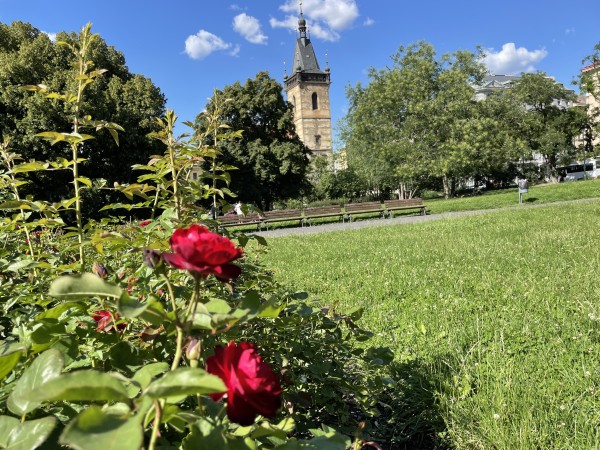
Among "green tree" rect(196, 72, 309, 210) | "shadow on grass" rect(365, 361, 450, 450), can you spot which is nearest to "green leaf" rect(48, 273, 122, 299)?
"shadow on grass" rect(365, 361, 450, 450)

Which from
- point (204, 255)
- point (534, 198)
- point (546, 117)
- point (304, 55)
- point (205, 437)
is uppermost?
point (304, 55)

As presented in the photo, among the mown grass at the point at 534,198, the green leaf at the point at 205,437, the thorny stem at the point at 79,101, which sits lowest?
the mown grass at the point at 534,198

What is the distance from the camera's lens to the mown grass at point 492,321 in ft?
6.21

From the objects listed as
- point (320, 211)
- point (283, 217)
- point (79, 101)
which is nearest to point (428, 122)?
point (320, 211)

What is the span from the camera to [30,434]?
1.85ft

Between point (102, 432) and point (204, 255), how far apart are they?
0.77 ft

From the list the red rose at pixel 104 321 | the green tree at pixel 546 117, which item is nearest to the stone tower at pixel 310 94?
the green tree at pixel 546 117

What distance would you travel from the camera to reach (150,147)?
18922 millimetres

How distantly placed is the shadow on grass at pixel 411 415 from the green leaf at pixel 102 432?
1.60 meters

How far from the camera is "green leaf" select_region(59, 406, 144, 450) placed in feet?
1.42

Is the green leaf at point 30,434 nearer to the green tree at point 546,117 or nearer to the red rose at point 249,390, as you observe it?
the red rose at point 249,390

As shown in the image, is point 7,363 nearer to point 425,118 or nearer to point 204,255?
point 204,255

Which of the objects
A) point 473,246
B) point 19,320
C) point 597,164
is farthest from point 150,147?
point 597,164

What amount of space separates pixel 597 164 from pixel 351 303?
193 ft
